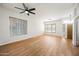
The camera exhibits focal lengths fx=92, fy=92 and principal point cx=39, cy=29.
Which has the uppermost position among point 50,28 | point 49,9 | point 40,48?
point 49,9

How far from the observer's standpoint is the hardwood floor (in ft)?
7.17

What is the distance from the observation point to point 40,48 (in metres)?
2.44

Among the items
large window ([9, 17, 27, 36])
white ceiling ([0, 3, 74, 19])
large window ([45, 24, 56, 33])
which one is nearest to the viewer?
white ceiling ([0, 3, 74, 19])

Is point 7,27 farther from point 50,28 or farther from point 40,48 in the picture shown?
point 50,28

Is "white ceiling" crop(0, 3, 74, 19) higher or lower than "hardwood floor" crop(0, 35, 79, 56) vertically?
higher

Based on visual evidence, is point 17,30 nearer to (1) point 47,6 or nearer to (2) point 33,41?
(2) point 33,41

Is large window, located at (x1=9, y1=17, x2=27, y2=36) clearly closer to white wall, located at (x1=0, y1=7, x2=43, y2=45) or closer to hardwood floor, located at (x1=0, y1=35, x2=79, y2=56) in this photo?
white wall, located at (x1=0, y1=7, x2=43, y2=45)

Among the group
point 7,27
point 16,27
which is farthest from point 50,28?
point 7,27

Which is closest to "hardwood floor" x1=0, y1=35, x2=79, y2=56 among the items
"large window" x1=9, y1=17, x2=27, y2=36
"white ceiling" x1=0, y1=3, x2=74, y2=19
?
"large window" x1=9, y1=17, x2=27, y2=36

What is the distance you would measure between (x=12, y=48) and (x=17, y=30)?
0.49 meters

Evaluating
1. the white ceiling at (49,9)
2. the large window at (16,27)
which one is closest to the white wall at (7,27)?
the large window at (16,27)

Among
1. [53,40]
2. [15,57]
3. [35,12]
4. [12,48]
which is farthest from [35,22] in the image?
[15,57]

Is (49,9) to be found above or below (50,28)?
above

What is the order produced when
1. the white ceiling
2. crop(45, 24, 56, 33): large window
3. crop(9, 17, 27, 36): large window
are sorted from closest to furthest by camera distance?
the white ceiling → crop(9, 17, 27, 36): large window → crop(45, 24, 56, 33): large window
